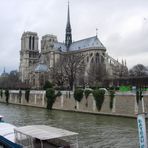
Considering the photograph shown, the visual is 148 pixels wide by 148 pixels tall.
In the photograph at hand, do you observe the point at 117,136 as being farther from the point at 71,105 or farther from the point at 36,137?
the point at 71,105

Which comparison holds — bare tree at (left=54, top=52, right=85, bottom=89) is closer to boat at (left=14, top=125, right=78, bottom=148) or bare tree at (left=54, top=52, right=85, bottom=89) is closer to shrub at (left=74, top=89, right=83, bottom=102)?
shrub at (left=74, top=89, right=83, bottom=102)

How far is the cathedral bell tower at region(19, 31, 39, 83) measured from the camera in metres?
117

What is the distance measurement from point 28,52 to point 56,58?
21.4 meters

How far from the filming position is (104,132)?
23.8m

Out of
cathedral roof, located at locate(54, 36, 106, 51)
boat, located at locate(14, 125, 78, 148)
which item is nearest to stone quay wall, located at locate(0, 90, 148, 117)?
boat, located at locate(14, 125, 78, 148)

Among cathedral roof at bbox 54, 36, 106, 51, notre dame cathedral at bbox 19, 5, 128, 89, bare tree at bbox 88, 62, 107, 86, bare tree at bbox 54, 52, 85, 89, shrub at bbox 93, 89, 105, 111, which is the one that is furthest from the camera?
cathedral roof at bbox 54, 36, 106, 51

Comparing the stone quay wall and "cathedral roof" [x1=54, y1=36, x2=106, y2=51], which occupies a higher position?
"cathedral roof" [x1=54, y1=36, x2=106, y2=51]

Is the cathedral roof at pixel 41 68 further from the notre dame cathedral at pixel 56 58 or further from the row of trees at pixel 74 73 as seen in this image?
the row of trees at pixel 74 73

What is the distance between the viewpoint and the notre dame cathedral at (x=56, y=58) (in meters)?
73.3

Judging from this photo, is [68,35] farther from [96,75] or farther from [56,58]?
[96,75]

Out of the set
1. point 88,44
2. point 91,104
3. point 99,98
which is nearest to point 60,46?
point 88,44

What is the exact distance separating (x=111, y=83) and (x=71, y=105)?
16113mm

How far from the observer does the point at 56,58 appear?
332 feet

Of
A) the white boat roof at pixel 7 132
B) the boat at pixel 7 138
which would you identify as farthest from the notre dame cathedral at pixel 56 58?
the boat at pixel 7 138
